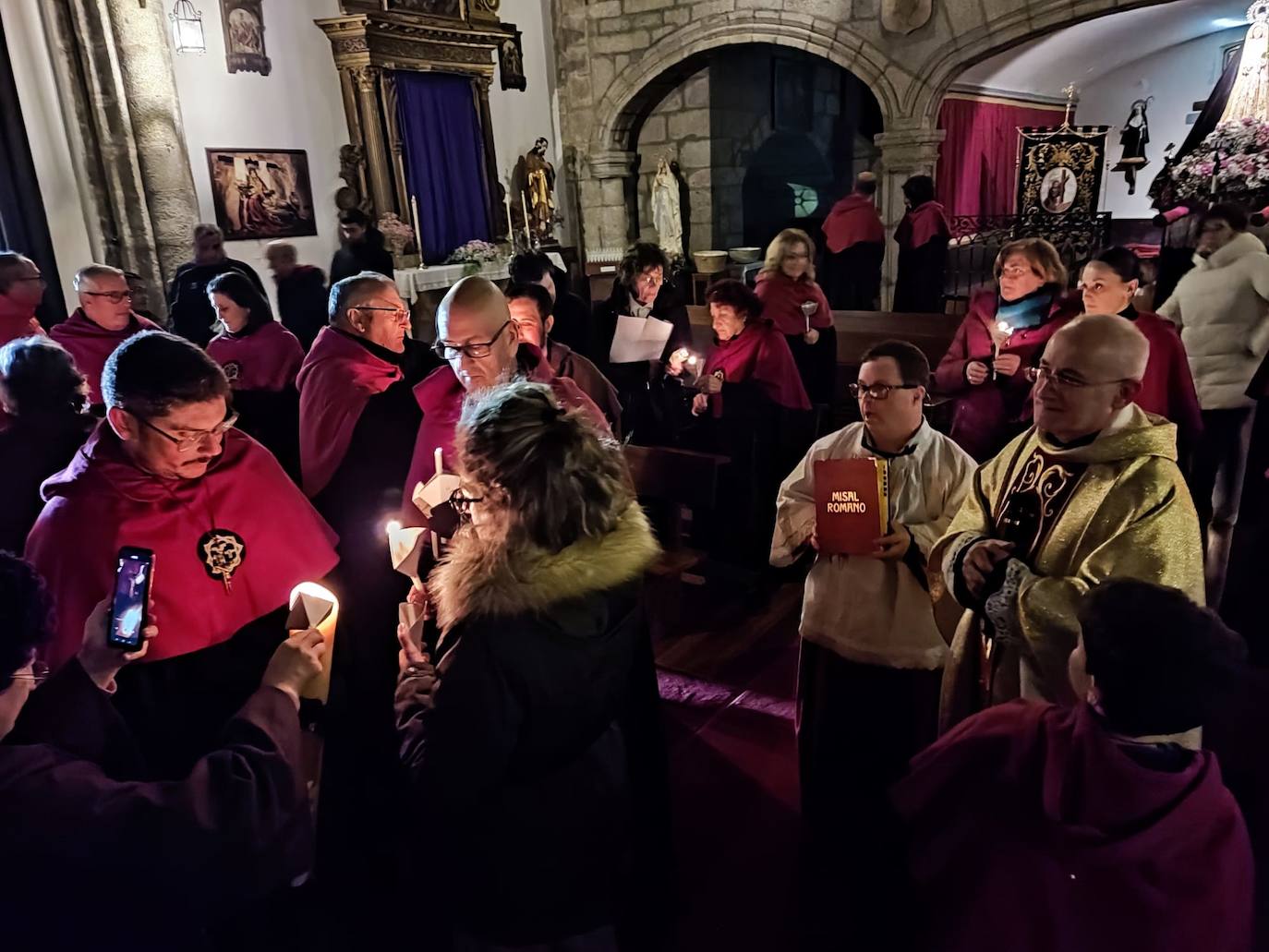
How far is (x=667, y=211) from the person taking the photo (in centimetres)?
1144

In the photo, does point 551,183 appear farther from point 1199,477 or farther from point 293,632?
point 293,632

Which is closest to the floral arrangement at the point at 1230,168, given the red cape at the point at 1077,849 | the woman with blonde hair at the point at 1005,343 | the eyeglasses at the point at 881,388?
the woman with blonde hair at the point at 1005,343

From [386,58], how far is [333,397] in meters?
7.52

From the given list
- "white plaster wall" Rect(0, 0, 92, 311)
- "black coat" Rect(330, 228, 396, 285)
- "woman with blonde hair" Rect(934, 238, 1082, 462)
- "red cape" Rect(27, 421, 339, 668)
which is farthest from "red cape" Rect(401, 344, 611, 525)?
"white plaster wall" Rect(0, 0, 92, 311)

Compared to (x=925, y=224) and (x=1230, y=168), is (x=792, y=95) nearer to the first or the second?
(x=925, y=224)

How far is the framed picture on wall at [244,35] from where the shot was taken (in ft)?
26.1

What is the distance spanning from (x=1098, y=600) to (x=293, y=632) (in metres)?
1.48

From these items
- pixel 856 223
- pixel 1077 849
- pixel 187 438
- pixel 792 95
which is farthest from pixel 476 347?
pixel 792 95

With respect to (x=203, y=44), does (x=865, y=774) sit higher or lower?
lower

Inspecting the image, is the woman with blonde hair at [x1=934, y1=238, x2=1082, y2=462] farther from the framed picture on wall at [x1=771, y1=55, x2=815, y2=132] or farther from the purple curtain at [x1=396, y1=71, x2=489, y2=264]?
the framed picture on wall at [x1=771, y1=55, x2=815, y2=132]

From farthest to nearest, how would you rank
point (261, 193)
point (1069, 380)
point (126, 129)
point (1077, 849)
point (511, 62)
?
point (511, 62) → point (261, 193) → point (126, 129) → point (1069, 380) → point (1077, 849)

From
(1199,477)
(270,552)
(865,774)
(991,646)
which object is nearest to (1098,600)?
(991,646)

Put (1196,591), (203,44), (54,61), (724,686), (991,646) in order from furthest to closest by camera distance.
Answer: (203,44) → (54,61) → (724,686) → (991,646) → (1196,591)

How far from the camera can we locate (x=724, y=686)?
3809mm
